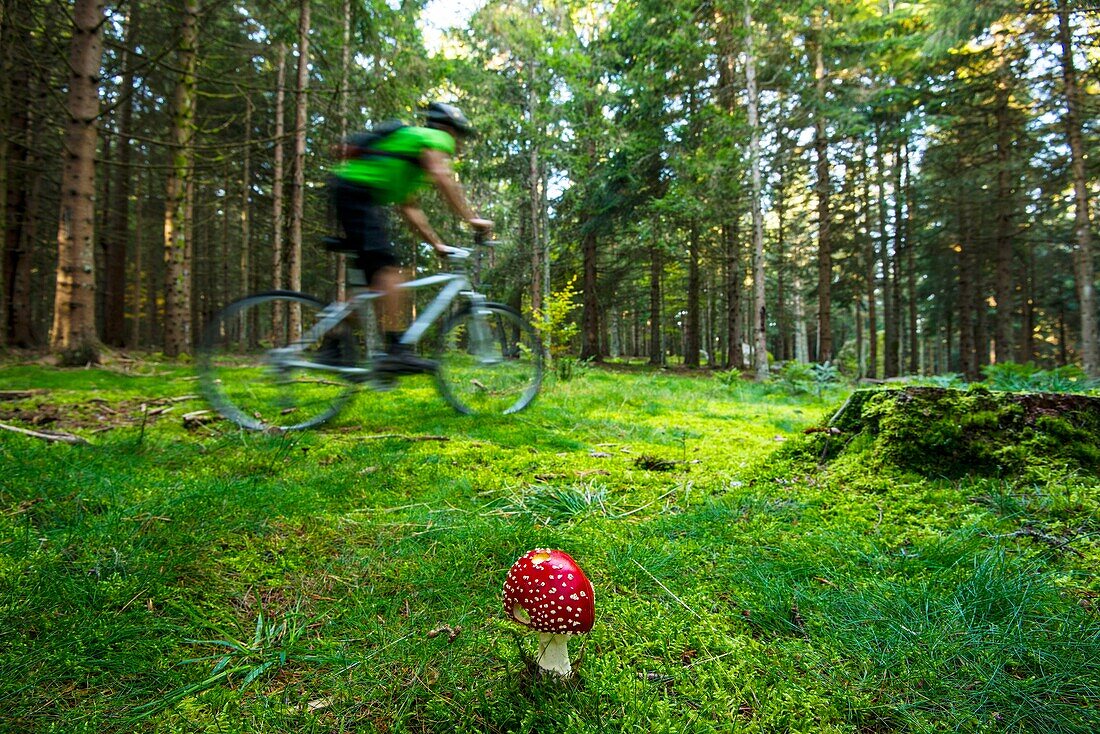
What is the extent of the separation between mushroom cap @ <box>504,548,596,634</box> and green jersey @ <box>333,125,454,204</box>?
9.47ft

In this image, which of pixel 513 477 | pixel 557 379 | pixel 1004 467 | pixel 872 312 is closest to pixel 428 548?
pixel 513 477

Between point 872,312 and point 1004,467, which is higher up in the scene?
point 872,312

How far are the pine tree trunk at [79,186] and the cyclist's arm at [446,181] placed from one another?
5580 mm

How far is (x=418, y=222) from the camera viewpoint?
3627mm

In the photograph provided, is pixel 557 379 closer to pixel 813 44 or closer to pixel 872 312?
pixel 813 44

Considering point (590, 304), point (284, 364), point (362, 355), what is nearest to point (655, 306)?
point (590, 304)

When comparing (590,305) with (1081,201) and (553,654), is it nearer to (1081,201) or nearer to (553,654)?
(1081,201)

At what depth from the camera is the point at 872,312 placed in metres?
17.6

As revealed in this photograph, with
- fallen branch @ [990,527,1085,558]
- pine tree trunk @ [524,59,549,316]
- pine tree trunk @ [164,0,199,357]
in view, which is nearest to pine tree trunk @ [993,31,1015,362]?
Answer: pine tree trunk @ [524,59,549,316]

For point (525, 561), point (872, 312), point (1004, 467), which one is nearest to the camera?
point (525, 561)

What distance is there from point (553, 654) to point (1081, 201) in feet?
47.6

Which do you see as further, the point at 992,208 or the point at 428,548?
the point at 992,208

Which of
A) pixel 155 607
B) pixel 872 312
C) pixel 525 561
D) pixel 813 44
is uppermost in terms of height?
pixel 813 44

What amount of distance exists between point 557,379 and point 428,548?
237 inches
